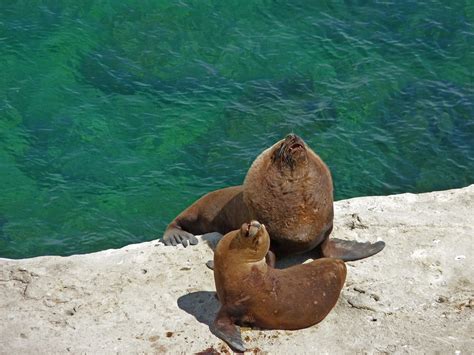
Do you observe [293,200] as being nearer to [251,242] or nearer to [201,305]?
[251,242]

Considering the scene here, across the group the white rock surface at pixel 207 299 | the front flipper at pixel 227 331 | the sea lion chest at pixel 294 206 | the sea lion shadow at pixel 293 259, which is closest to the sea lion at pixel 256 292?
the front flipper at pixel 227 331

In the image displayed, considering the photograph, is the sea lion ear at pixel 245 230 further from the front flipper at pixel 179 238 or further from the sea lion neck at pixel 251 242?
the front flipper at pixel 179 238

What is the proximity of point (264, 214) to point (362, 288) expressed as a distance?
104 cm

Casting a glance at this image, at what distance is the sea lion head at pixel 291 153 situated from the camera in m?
7.07

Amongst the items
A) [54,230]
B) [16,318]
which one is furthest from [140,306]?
[54,230]

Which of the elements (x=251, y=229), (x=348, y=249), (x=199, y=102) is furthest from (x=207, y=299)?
(x=199, y=102)

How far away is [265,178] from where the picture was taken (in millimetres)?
7258

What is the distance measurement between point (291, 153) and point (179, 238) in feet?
4.94

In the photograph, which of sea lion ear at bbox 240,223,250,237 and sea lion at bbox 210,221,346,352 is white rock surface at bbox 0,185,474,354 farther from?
sea lion ear at bbox 240,223,250,237

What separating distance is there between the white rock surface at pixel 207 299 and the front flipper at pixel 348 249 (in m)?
0.08

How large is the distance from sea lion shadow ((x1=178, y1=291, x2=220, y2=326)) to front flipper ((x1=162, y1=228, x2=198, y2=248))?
0.83m

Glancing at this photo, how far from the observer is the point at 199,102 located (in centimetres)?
1298

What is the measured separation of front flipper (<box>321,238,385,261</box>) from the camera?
24.3 ft

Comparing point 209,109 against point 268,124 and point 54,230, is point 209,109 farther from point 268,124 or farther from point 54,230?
point 54,230
